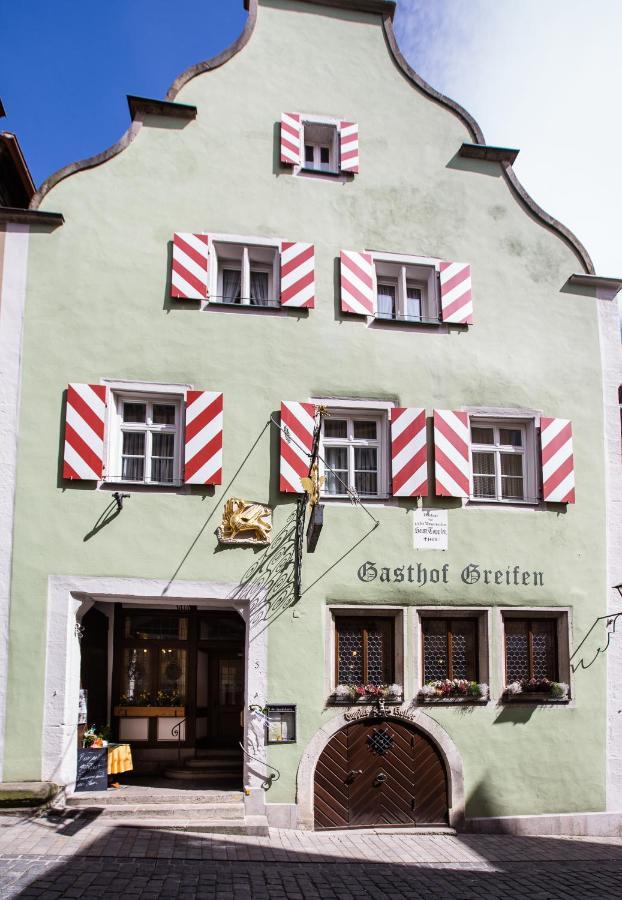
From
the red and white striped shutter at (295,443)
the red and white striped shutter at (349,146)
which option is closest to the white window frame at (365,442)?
the red and white striped shutter at (295,443)

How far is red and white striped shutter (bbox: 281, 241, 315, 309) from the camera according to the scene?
11.0 m

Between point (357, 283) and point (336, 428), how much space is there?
200cm

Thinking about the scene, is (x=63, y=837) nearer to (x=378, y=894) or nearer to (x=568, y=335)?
(x=378, y=894)

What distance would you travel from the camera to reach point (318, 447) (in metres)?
10.0

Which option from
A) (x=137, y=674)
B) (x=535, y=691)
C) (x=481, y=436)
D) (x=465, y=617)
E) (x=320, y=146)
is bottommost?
(x=535, y=691)

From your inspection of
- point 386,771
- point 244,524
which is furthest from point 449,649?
point 244,524

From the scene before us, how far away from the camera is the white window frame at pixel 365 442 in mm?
10930

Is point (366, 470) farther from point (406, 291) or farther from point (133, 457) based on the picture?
point (133, 457)

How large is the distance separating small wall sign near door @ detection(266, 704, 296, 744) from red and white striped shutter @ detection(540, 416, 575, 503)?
4.47 meters

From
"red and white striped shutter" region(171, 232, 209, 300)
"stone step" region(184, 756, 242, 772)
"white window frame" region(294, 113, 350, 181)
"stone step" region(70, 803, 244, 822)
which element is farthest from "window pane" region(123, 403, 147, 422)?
"stone step" region(184, 756, 242, 772)

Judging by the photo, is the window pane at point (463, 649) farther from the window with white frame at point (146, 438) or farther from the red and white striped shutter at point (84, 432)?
the red and white striped shutter at point (84, 432)

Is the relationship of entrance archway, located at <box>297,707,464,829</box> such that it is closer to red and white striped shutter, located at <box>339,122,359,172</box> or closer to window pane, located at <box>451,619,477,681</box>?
window pane, located at <box>451,619,477,681</box>

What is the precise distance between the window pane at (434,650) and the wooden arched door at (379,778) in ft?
2.44

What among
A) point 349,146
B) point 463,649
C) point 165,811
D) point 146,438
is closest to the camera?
point 165,811
